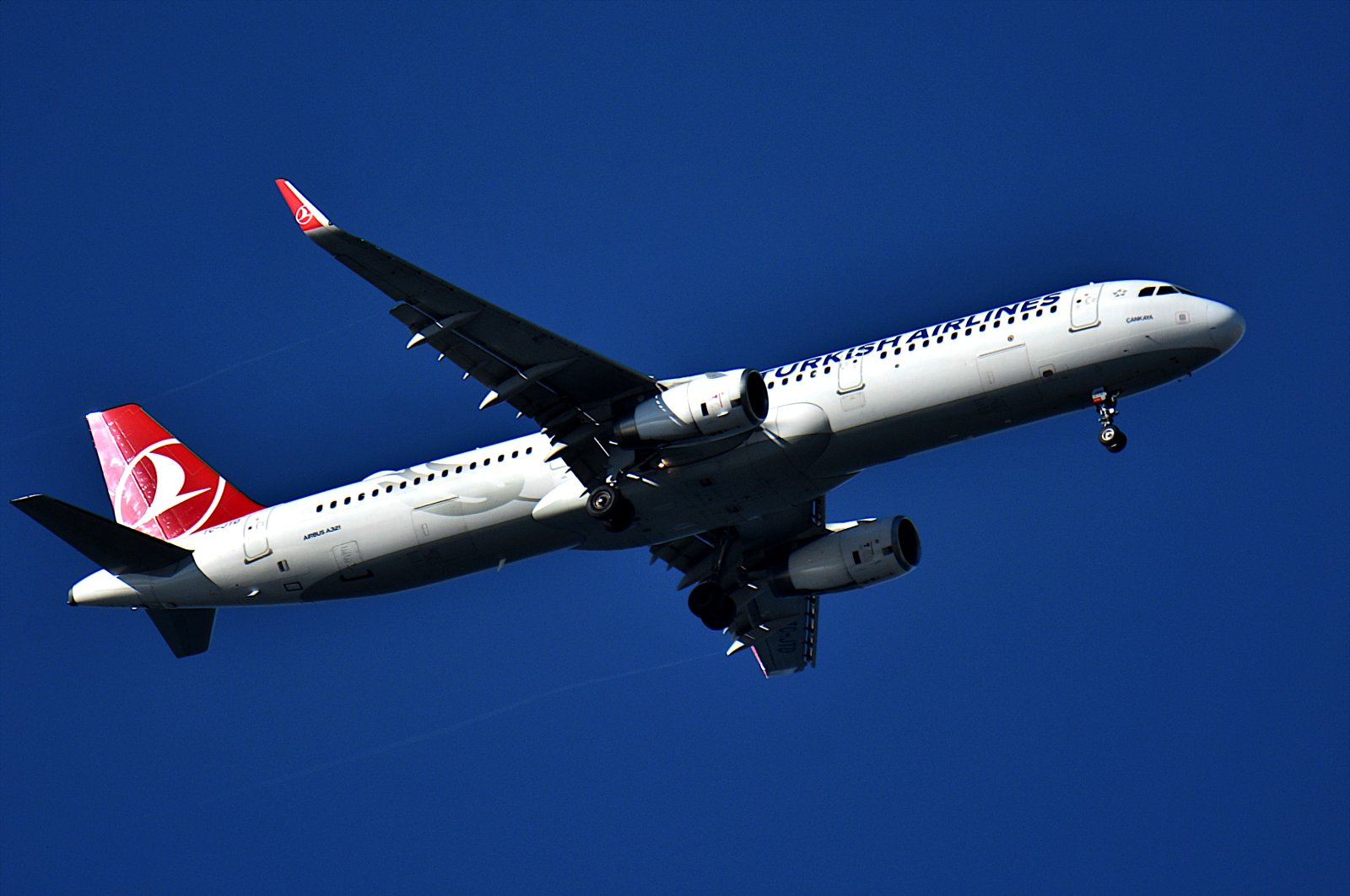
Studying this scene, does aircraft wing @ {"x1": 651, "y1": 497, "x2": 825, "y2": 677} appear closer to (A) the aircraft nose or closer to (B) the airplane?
(B) the airplane

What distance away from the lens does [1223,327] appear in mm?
39000

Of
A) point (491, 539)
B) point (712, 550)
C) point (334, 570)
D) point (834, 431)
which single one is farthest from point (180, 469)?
point (834, 431)

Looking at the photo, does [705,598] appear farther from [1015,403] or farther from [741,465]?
[1015,403]

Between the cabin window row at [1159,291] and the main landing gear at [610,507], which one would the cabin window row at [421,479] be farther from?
the cabin window row at [1159,291]

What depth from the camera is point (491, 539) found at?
43.1 meters

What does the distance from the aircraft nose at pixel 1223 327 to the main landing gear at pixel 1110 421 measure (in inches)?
98.3

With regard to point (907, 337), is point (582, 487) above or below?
below

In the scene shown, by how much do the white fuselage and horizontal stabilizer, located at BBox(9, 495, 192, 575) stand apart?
1.25 feet

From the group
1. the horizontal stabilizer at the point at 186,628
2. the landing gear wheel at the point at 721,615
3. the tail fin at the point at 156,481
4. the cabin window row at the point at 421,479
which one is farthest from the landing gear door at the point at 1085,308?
the horizontal stabilizer at the point at 186,628

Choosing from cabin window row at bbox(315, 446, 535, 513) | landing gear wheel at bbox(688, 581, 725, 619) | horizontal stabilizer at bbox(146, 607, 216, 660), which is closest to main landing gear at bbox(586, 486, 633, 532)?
cabin window row at bbox(315, 446, 535, 513)

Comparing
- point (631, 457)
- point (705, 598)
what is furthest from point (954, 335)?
point (705, 598)

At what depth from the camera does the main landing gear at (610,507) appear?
4147cm

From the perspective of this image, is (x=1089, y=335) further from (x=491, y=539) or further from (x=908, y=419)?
(x=491, y=539)

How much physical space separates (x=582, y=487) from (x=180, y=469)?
544 inches
